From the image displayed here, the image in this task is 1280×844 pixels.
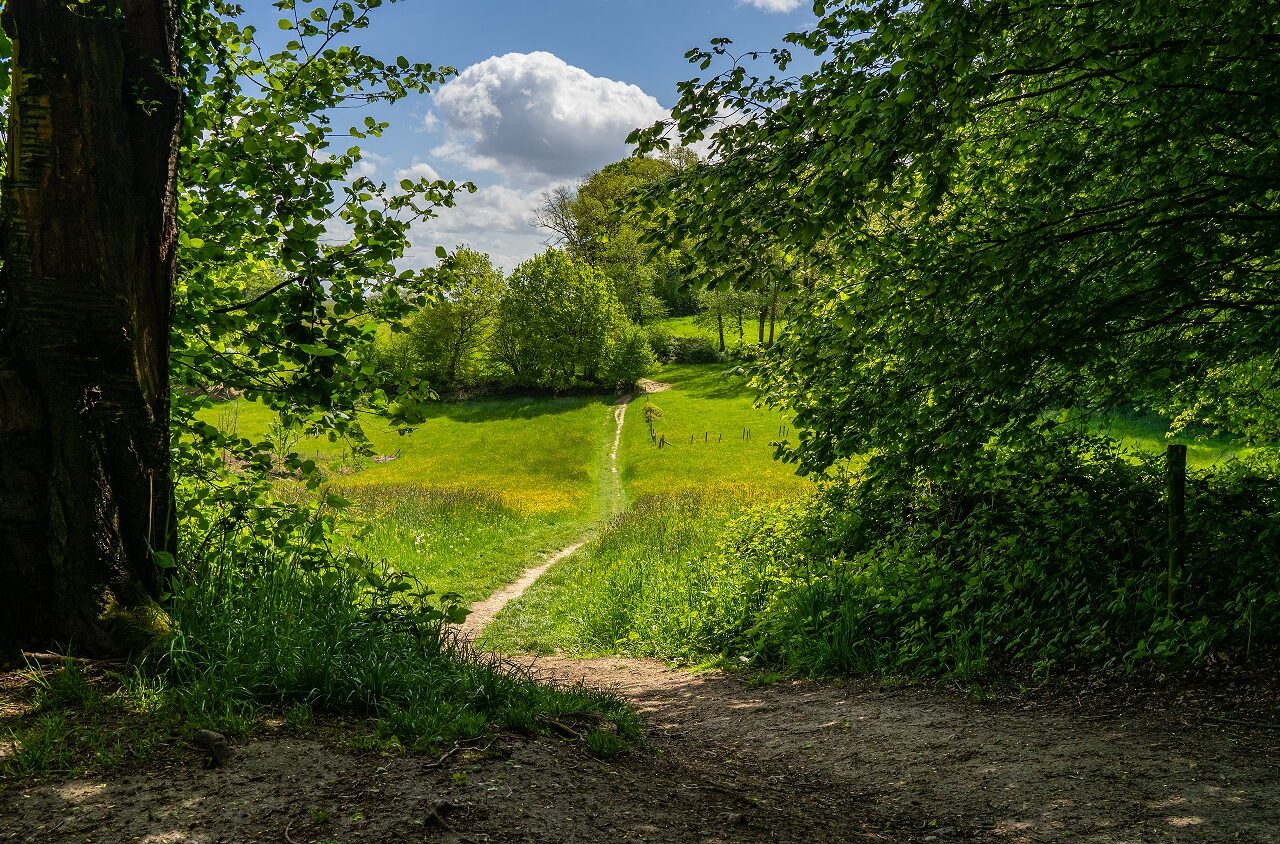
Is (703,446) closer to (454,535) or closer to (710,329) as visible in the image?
(454,535)

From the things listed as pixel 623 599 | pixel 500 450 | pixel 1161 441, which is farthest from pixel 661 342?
pixel 623 599

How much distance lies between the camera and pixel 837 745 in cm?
663

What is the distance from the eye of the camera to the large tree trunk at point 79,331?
15.3 feet

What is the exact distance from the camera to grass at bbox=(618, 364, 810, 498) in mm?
32375

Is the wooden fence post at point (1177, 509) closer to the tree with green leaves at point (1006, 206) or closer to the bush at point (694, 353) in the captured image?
the tree with green leaves at point (1006, 206)

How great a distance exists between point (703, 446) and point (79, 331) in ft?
125

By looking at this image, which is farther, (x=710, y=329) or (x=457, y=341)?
(x=710, y=329)

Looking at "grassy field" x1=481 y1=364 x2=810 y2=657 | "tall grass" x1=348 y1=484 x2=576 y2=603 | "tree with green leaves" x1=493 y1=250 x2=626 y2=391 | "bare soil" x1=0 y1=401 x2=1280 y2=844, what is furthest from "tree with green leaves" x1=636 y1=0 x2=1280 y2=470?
"tree with green leaves" x1=493 y1=250 x2=626 y2=391

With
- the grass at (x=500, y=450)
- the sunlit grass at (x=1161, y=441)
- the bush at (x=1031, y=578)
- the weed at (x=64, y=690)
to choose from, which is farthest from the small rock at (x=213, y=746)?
the grass at (x=500, y=450)

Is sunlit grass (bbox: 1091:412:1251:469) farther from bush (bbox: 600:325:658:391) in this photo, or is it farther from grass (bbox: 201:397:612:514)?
bush (bbox: 600:325:658:391)

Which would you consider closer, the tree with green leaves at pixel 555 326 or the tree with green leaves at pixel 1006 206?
the tree with green leaves at pixel 1006 206

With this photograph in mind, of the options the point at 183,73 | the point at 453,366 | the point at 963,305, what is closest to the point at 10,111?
the point at 183,73

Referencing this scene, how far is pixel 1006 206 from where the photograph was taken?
8555 mm

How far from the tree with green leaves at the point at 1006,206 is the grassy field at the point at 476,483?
4.18 m
